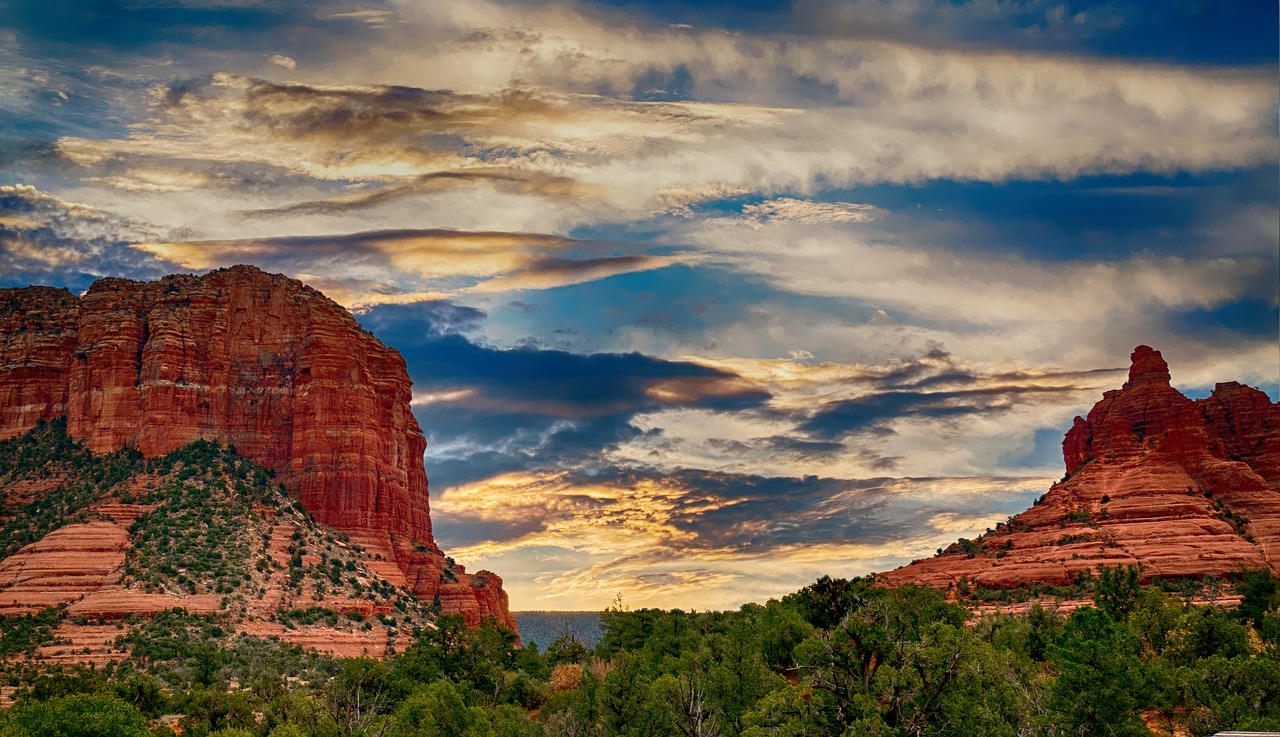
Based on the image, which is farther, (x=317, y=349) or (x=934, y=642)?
(x=317, y=349)

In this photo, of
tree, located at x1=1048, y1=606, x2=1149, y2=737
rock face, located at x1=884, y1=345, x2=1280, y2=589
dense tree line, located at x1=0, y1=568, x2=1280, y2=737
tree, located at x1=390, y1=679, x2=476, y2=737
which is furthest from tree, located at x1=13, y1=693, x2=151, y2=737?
rock face, located at x1=884, y1=345, x2=1280, y2=589

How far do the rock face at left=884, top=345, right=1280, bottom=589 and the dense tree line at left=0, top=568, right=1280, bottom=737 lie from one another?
13.8 meters

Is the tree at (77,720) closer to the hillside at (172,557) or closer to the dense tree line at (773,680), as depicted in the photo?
the dense tree line at (773,680)

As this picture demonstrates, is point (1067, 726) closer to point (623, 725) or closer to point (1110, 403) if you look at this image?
point (623, 725)

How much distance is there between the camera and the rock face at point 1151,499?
12156 cm

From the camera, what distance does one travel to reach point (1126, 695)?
63.2 meters

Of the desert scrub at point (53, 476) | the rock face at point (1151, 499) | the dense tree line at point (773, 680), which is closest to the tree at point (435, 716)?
the dense tree line at point (773, 680)

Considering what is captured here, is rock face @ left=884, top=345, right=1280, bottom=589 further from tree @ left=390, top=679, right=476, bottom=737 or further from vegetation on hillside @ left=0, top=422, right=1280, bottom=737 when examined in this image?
tree @ left=390, top=679, right=476, bottom=737

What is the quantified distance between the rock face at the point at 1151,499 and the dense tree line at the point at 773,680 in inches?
545

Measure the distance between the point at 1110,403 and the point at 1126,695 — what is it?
319ft

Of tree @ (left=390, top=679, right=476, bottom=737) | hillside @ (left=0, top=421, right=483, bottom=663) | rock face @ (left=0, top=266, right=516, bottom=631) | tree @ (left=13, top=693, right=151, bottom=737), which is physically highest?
rock face @ (left=0, top=266, right=516, bottom=631)

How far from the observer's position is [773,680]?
221 feet

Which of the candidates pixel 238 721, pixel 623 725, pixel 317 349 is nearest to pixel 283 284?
pixel 317 349

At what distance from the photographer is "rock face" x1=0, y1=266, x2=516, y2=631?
477ft
